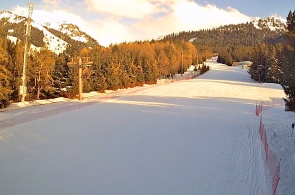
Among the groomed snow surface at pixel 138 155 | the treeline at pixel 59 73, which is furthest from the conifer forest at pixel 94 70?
the groomed snow surface at pixel 138 155

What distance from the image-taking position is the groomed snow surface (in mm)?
9328

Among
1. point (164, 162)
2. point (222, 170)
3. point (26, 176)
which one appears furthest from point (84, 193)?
point (222, 170)

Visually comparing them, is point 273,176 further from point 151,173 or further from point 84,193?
point 84,193

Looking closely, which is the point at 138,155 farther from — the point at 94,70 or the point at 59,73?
the point at 94,70

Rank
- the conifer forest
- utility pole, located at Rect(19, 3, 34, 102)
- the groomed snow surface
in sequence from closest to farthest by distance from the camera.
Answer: the groomed snow surface, the conifer forest, utility pole, located at Rect(19, 3, 34, 102)

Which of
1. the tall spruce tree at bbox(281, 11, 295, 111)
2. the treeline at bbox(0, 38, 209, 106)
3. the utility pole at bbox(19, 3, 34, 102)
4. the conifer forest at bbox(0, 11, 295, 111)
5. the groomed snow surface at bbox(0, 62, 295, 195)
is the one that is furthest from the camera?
the treeline at bbox(0, 38, 209, 106)

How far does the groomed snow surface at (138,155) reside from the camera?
933 centimetres

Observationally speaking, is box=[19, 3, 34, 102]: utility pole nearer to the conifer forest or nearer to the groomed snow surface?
the conifer forest

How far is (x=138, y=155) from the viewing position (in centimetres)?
1250

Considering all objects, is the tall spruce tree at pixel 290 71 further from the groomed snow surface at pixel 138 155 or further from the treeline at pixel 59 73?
the treeline at pixel 59 73

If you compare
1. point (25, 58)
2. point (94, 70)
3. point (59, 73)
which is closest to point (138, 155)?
point (25, 58)

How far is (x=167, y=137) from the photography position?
15969 mm

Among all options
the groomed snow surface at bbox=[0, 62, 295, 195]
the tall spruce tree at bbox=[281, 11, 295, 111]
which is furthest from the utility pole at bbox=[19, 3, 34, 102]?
the tall spruce tree at bbox=[281, 11, 295, 111]

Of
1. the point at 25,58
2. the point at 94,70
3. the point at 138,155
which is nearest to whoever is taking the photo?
the point at 138,155
